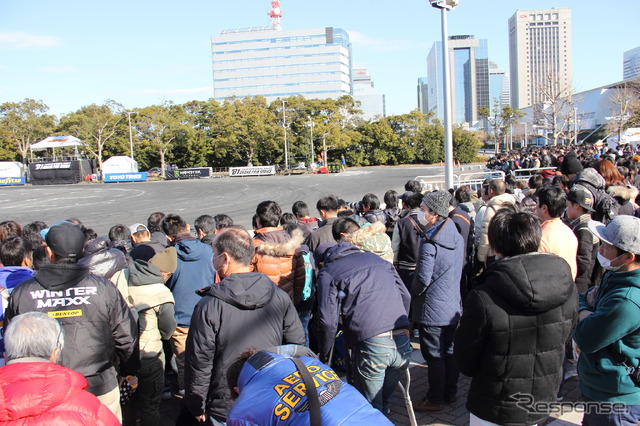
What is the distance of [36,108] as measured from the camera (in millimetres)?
66375

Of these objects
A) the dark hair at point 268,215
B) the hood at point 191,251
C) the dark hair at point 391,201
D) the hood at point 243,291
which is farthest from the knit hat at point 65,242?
the dark hair at point 391,201

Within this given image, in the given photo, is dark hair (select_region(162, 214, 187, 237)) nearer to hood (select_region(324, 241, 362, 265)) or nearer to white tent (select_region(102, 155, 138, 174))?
hood (select_region(324, 241, 362, 265))

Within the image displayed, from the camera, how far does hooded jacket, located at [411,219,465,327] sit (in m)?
4.13

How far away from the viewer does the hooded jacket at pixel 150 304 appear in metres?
3.93

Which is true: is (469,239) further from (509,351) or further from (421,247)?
(509,351)

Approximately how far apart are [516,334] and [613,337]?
1.62 ft

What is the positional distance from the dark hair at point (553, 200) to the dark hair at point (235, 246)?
9.04 ft

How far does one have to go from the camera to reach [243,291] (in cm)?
288

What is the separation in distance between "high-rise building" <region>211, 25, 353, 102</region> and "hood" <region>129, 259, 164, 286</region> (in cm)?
14553

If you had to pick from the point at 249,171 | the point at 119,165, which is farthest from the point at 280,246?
the point at 119,165

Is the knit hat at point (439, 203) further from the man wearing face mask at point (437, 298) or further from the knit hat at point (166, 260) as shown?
the knit hat at point (166, 260)

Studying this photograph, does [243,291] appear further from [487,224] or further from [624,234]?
[487,224]

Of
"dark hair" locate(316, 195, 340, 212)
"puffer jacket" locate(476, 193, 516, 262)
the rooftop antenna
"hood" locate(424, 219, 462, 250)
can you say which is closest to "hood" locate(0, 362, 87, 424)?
"hood" locate(424, 219, 462, 250)

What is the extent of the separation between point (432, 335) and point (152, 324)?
245 cm
